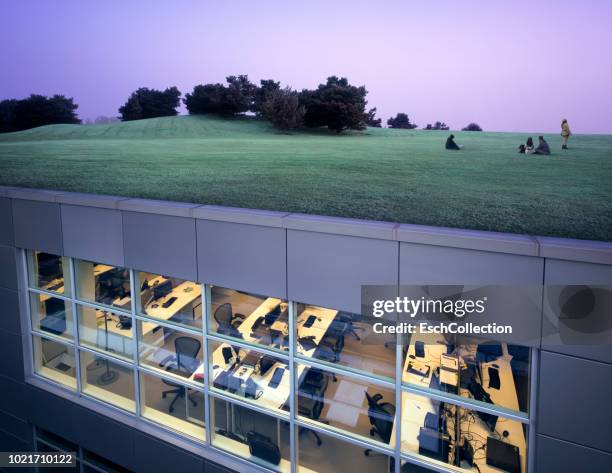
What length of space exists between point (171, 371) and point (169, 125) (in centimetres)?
2021

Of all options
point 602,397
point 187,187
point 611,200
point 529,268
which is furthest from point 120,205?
point 611,200

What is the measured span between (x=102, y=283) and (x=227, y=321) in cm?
264

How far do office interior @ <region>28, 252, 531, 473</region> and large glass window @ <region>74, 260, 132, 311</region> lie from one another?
0.02 meters

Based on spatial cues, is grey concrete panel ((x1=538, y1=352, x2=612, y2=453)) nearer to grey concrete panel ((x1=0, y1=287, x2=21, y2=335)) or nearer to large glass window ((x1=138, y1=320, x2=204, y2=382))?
large glass window ((x1=138, y1=320, x2=204, y2=382))

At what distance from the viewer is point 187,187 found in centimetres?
807

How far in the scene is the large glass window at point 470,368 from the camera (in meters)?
4.65

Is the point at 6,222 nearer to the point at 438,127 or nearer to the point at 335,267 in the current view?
the point at 335,267

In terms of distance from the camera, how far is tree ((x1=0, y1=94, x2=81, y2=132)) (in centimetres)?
2111

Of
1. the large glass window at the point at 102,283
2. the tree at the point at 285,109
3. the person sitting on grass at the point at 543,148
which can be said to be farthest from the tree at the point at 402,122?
the large glass window at the point at 102,283

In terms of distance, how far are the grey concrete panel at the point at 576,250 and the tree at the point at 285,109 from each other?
1653 cm

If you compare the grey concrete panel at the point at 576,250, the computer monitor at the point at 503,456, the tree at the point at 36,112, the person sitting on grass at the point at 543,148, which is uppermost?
the tree at the point at 36,112

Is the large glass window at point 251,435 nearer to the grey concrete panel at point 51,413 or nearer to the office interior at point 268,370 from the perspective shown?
the office interior at point 268,370

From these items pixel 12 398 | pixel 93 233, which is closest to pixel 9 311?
pixel 12 398

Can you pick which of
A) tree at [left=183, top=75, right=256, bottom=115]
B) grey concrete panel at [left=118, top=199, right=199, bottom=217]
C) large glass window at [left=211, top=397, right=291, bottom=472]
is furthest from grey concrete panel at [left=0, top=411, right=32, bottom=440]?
tree at [left=183, top=75, right=256, bottom=115]
